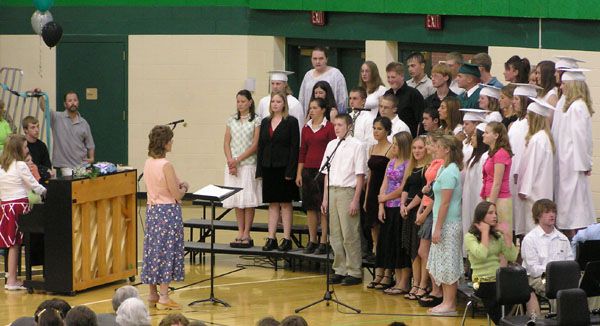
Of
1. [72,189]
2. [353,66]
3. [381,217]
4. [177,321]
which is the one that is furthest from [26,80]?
[177,321]

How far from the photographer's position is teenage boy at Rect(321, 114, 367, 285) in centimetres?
1334

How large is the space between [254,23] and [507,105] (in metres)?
7.05

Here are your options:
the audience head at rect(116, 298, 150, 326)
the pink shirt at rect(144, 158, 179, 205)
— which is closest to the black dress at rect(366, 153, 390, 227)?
the pink shirt at rect(144, 158, 179, 205)

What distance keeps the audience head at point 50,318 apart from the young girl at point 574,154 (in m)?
5.81

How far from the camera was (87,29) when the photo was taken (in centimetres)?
1930

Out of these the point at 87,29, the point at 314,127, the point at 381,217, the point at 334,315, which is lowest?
the point at 334,315

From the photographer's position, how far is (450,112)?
12.8 m

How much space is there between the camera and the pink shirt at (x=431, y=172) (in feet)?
40.6

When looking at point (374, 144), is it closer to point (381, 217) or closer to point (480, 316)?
point (381, 217)

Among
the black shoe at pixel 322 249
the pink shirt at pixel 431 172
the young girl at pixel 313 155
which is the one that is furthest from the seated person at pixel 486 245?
the black shoe at pixel 322 249

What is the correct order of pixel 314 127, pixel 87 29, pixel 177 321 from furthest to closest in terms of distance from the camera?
pixel 87 29, pixel 314 127, pixel 177 321

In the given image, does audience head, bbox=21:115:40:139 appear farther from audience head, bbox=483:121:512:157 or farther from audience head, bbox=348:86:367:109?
audience head, bbox=483:121:512:157

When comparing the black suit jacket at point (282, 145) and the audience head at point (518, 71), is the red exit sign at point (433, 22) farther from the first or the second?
the audience head at point (518, 71)

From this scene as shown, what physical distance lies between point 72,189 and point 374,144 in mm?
3178
